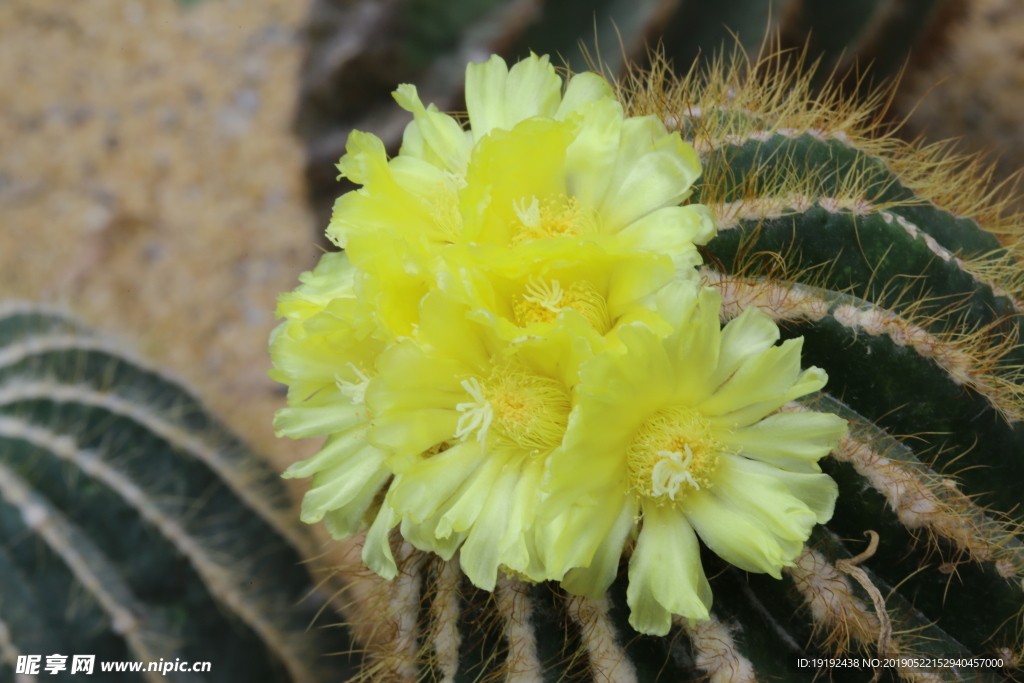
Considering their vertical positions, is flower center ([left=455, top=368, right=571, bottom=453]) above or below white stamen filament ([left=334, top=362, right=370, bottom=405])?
below

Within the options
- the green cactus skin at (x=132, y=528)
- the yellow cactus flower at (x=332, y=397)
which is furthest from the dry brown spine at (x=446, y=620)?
the green cactus skin at (x=132, y=528)

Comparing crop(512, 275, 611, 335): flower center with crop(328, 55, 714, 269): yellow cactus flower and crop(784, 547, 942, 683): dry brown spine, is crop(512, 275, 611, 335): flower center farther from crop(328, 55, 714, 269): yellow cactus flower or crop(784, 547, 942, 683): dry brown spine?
crop(784, 547, 942, 683): dry brown spine

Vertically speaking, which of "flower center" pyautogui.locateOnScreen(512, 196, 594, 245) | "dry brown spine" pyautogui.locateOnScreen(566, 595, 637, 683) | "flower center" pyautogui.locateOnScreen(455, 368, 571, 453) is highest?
"flower center" pyautogui.locateOnScreen(512, 196, 594, 245)

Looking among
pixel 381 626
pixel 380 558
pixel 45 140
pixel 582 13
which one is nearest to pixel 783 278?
pixel 380 558

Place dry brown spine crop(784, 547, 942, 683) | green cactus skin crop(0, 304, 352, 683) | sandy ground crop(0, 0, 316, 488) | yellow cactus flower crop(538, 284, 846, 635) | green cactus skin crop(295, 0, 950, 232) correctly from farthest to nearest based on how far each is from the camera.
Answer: sandy ground crop(0, 0, 316, 488), green cactus skin crop(295, 0, 950, 232), green cactus skin crop(0, 304, 352, 683), dry brown spine crop(784, 547, 942, 683), yellow cactus flower crop(538, 284, 846, 635)

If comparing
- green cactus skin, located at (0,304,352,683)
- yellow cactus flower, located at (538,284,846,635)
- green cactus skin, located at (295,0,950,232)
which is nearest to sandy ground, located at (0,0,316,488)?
green cactus skin, located at (295,0,950,232)

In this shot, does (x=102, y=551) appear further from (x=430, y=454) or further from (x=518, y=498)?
(x=518, y=498)

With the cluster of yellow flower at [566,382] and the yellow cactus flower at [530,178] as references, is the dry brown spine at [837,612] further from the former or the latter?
the yellow cactus flower at [530,178]
